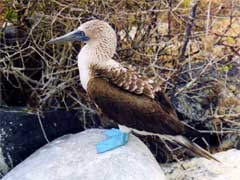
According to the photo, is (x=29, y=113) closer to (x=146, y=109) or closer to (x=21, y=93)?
(x=21, y=93)

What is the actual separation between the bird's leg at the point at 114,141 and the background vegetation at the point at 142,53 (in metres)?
0.58

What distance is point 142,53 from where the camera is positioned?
4121mm

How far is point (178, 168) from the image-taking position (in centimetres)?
417

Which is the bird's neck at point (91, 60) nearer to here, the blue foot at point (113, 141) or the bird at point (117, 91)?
the bird at point (117, 91)

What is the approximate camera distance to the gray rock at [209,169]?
12.7 feet

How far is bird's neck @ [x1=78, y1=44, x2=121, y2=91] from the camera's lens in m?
3.41

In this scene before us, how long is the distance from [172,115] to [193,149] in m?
0.23

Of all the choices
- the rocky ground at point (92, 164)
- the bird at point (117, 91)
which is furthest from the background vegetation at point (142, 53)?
the bird at point (117, 91)

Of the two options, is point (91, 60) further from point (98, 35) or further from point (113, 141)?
point (113, 141)

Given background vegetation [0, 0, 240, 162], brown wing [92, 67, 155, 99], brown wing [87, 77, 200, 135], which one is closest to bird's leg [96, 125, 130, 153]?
brown wing [87, 77, 200, 135]

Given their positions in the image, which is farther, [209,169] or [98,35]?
[209,169]

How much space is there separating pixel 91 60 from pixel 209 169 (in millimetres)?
1148

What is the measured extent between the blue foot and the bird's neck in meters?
0.35

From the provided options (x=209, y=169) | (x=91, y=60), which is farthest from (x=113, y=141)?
(x=209, y=169)
